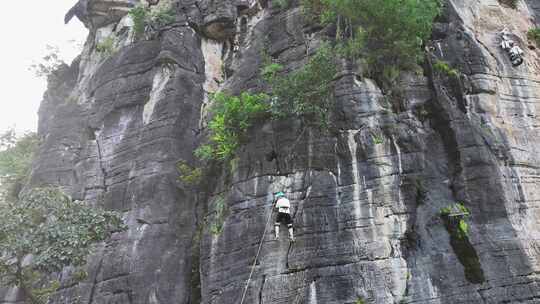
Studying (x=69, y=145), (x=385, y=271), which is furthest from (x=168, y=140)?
(x=385, y=271)

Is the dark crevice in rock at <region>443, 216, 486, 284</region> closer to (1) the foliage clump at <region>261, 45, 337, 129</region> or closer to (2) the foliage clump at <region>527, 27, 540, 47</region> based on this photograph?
(1) the foliage clump at <region>261, 45, 337, 129</region>

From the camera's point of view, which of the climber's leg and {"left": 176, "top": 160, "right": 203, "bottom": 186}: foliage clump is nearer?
the climber's leg

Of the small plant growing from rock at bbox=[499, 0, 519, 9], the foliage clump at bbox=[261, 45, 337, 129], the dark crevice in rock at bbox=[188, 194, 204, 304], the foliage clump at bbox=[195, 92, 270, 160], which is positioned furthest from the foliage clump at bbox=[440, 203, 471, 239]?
the small plant growing from rock at bbox=[499, 0, 519, 9]

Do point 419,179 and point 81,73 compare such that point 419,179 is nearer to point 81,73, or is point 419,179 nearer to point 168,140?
point 168,140

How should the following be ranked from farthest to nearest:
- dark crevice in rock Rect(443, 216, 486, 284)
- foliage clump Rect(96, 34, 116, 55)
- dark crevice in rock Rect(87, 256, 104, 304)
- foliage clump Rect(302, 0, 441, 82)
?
foliage clump Rect(96, 34, 116, 55), foliage clump Rect(302, 0, 441, 82), dark crevice in rock Rect(87, 256, 104, 304), dark crevice in rock Rect(443, 216, 486, 284)

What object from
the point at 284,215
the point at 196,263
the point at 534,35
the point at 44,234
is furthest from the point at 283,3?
the point at 44,234

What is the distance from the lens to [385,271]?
31.1ft

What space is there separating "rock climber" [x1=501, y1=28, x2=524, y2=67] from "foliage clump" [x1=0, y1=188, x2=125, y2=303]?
11719mm

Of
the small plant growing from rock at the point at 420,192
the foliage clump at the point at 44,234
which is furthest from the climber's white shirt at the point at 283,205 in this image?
the foliage clump at the point at 44,234

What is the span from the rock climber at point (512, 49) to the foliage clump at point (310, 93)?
5.20 m

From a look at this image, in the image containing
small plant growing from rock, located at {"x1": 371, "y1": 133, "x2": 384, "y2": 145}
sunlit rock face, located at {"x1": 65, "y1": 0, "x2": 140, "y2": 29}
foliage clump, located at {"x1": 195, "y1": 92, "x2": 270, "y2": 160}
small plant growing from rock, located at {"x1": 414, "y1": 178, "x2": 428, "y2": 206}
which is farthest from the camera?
sunlit rock face, located at {"x1": 65, "y1": 0, "x2": 140, "y2": 29}

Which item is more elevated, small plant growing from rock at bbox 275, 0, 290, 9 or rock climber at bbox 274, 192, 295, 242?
small plant growing from rock at bbox 275, 0, 290, 9

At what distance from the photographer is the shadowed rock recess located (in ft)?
31.7

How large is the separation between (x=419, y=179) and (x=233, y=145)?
471cm
